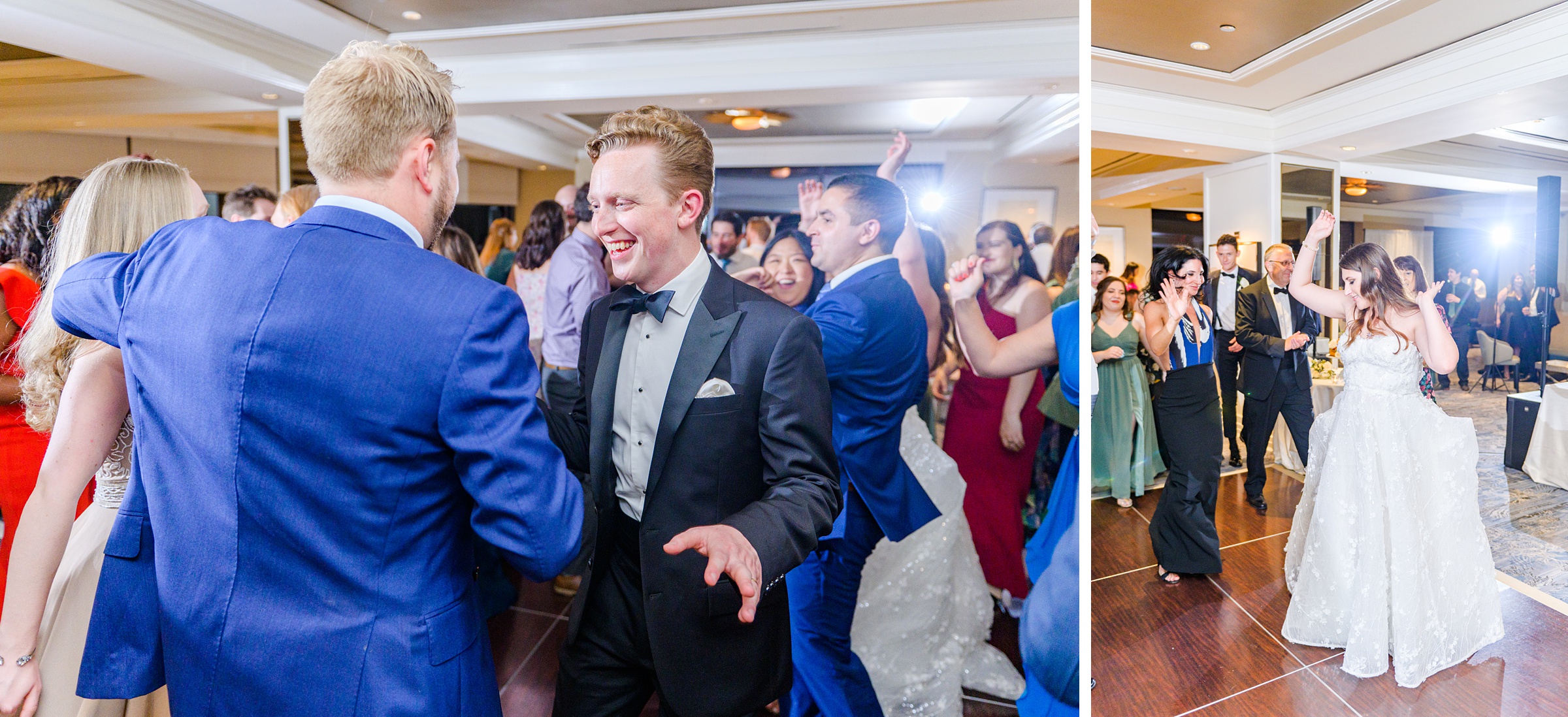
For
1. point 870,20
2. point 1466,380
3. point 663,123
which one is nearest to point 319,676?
point 663,123

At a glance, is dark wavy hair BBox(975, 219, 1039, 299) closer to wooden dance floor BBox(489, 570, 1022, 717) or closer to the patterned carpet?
wooden dance floor BBox(489, 570, 1022, 717)

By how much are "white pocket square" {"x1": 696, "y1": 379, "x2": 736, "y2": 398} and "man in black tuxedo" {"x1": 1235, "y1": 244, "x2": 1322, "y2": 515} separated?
1487 mm

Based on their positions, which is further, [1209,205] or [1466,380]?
[1209,205]

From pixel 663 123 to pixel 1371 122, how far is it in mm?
1808

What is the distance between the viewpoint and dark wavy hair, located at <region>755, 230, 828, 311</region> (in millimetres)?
1854

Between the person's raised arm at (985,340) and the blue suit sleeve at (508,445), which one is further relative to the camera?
the person's raised arm at (985,340)

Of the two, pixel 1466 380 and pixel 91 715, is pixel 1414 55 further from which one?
pixel 91 715

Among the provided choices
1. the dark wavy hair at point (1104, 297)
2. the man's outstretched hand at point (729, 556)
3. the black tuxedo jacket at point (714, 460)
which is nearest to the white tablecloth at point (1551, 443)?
the dark wavy hair at point (1104, 297)

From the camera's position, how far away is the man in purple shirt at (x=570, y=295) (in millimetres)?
2189

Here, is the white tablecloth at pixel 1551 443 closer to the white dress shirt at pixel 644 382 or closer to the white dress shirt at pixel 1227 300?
the white dress shirt at pixel 1227 300

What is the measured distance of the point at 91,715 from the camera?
61.2 inches

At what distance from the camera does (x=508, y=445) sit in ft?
3.19

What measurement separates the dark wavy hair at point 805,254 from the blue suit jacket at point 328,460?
36.7 inches

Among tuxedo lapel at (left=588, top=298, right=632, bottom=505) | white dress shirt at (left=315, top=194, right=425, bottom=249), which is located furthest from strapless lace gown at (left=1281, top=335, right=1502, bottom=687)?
white dress shirt at (left=315, top=194, right=425, bottom=249)
